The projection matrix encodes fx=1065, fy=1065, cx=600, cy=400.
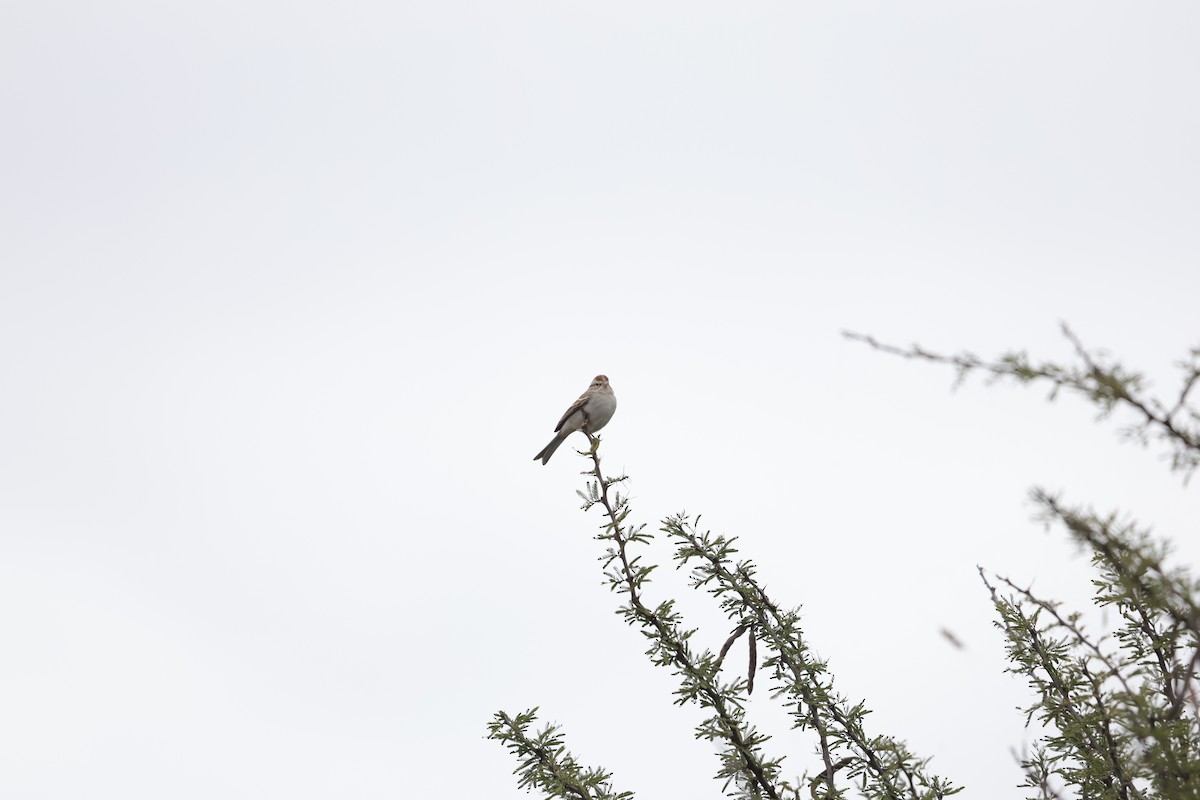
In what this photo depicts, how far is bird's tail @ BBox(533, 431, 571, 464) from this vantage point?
13.9 m

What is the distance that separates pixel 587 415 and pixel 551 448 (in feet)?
2.47

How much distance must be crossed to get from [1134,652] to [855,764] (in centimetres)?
128

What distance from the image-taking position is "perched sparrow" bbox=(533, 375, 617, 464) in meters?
13.8

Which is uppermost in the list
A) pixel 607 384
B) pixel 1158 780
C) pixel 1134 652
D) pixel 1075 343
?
pixel 607 384

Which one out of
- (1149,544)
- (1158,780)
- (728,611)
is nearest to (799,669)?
(728,611)

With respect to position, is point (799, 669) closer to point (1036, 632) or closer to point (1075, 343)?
point (1036, 632)

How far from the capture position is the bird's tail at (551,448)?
1391 centimetres

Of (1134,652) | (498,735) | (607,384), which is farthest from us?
(607,384)

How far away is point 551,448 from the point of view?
46.1 feet

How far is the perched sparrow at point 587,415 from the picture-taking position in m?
13.8

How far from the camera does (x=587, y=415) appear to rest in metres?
13.7

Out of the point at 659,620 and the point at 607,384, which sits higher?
the point at 607,384

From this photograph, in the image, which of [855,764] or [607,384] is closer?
[855,764]

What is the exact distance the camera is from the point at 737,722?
4.69 m
